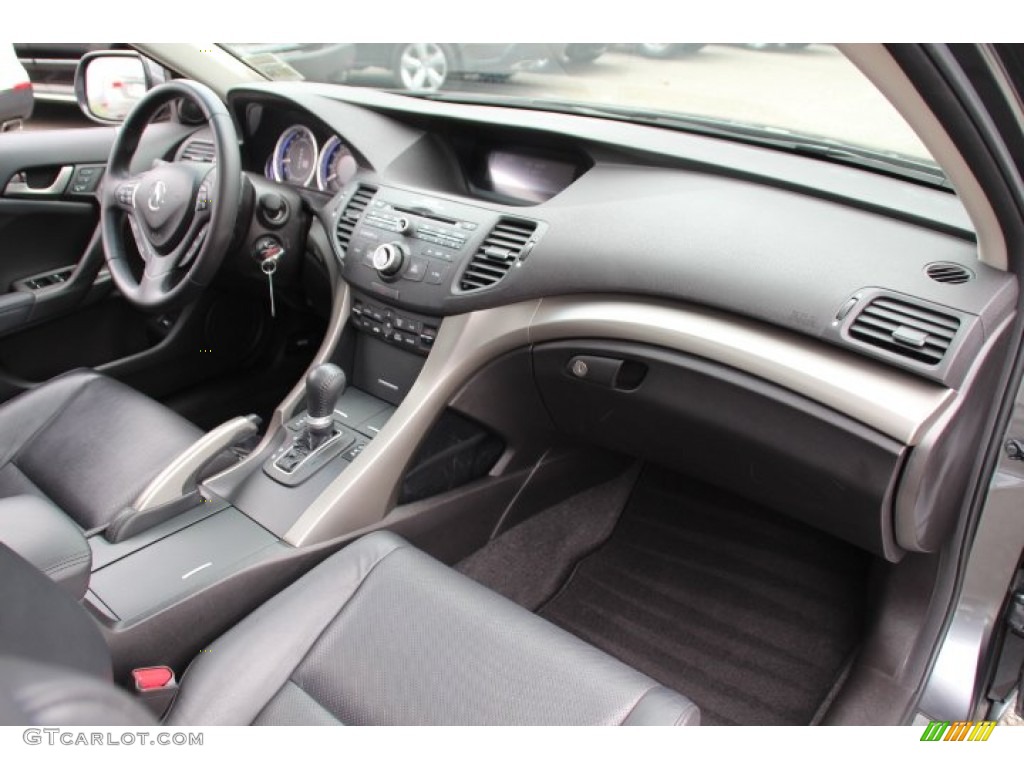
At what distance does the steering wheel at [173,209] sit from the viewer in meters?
1.62

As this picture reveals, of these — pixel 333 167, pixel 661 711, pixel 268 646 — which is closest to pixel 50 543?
pixel 268 646

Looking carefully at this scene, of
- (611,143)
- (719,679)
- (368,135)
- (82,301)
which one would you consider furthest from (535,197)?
(82,301)

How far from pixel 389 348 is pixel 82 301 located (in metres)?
1.02

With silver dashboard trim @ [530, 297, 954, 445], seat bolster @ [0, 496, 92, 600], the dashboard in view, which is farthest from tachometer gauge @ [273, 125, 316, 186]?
seat bolster @ [0, 496, 92, 600]

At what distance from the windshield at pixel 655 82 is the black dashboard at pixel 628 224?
0.26 feet

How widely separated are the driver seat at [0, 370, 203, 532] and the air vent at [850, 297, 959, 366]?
1.24 m

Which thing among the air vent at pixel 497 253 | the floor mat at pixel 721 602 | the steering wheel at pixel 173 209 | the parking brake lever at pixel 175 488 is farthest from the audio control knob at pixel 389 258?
the floor mat at pixel 721 602

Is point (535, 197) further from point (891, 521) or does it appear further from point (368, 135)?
point (891, 521)

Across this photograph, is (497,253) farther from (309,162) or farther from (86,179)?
(86,179)

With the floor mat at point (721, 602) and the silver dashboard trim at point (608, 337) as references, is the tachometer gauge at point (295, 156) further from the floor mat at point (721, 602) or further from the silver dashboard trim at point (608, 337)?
the floor mat at point (721, 602)

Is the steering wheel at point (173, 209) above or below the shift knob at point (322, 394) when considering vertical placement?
above

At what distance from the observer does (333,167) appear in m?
2.04

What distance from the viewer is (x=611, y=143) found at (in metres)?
1.52

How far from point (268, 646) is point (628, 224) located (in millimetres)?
925
